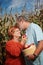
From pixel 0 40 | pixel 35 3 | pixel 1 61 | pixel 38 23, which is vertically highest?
pixel 35 3

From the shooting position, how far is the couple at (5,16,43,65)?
5.47 feet

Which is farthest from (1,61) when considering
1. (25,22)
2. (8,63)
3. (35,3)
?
(35,3)

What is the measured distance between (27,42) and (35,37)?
75mm

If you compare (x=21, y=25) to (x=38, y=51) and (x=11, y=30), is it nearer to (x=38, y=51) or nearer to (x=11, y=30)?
(x=11, y=30)

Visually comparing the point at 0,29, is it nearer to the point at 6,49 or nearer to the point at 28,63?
the point at 6,49

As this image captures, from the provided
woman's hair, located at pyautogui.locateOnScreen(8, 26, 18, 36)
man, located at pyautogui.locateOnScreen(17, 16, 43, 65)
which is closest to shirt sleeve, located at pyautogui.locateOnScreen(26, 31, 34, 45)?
man, located at pyautogui.locateOnScreen(17, 16, 43, 65)

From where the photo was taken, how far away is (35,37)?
169 centimetres

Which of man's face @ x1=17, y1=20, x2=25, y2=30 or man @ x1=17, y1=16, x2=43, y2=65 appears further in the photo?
man's face @ x1=17, y1=20, x2=25, y2=30

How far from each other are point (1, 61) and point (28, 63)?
0.23 metres

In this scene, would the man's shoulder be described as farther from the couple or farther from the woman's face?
the woman's face

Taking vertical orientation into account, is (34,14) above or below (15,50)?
above

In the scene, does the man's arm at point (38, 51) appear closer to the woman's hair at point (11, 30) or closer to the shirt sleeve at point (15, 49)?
the shirt sleeve at point (15, 49)

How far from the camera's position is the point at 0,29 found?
71.9 inches

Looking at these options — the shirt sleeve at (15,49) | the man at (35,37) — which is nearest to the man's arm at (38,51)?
the man at (35,37)
